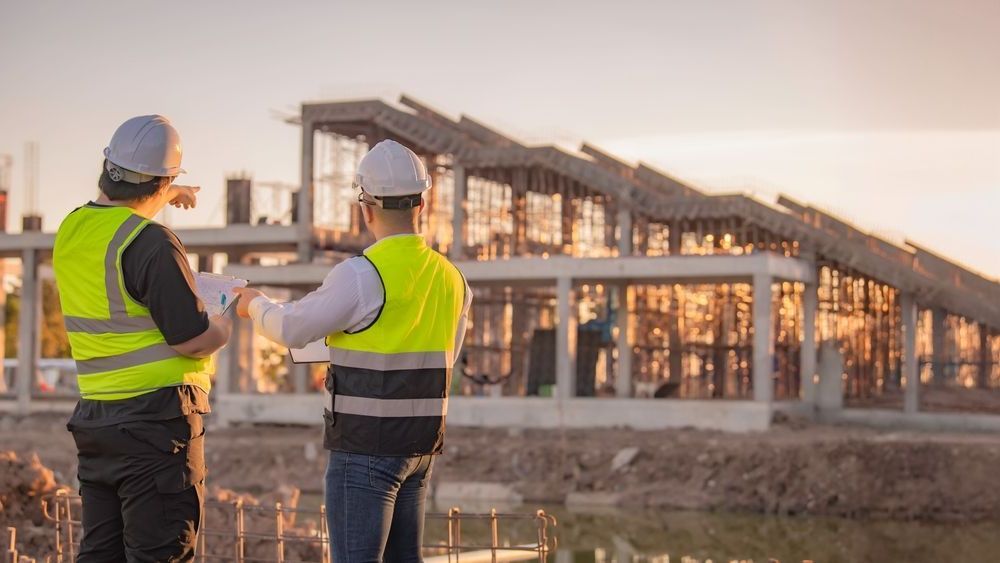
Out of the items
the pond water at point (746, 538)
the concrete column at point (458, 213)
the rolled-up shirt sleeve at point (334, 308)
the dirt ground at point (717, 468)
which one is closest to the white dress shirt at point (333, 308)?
the rolled-up shirt sleeve at point (334, 308)

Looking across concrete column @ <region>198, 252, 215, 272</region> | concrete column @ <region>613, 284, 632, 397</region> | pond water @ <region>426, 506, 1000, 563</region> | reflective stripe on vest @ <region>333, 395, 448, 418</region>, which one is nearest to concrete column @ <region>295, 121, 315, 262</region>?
concrete column @ <region>198, 252, 215, 272</region>

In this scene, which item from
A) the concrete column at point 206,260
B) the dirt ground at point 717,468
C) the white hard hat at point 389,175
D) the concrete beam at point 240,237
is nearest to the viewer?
the white hard hat at point 389,175

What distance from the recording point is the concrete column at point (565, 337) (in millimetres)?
35312

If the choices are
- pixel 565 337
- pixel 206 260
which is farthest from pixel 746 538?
pixel 206 260

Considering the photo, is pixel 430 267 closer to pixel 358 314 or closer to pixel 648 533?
pixel 358 314

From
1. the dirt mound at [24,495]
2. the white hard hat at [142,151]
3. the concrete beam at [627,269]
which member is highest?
the concrete beam at [627,269]

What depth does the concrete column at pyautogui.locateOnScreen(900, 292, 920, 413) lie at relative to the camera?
35.9 metres

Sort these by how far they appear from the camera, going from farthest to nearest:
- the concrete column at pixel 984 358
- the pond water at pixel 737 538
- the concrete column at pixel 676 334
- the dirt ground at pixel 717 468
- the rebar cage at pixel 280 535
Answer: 1. the concrete column at pixel 676 334
2. the concrete column at pixel 984 358
3. the dirt ground at pixel 717 468
4. the pond water at pixel 737 538
5. the rebar cage at pixel 280 535

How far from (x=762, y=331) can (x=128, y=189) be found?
29.5 metres

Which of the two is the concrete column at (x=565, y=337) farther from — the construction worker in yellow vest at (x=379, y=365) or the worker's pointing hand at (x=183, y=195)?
the construction worker in yellow vest at (x=379, y=365)

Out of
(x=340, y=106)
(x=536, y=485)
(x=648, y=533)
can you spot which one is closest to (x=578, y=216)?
(x=340, y=106)

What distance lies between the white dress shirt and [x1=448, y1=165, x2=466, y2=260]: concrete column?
36.7 m

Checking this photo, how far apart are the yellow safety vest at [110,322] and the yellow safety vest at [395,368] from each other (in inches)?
21.0

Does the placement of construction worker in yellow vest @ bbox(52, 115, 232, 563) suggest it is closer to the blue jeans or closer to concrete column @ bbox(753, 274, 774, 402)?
the blue jeans
